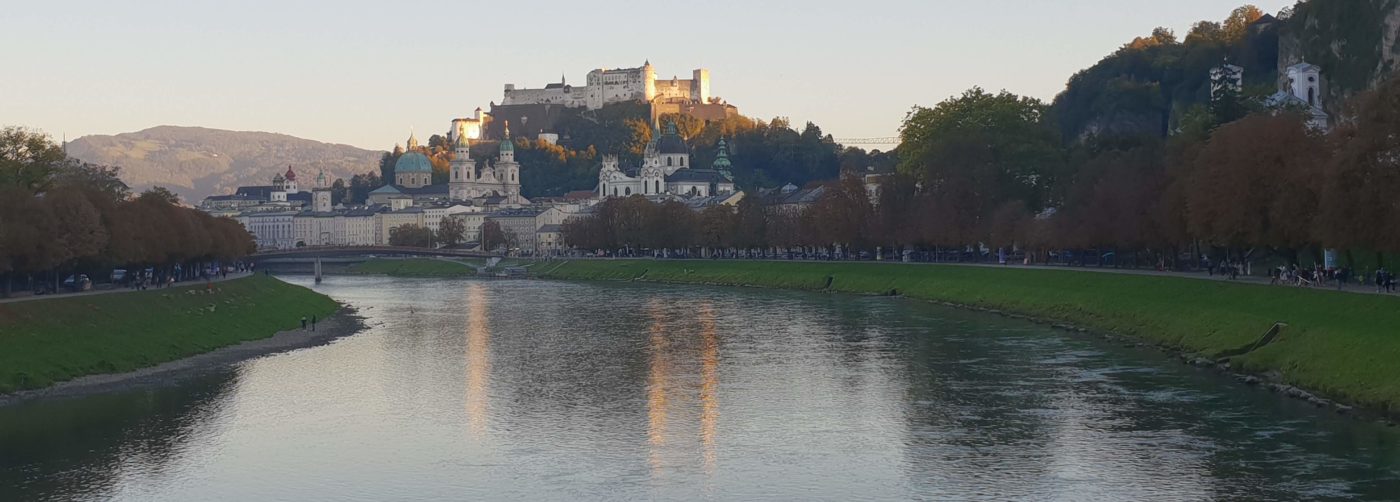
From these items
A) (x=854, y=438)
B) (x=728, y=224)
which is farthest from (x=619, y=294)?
(x=854, y=438)

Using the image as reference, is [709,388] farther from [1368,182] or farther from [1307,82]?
[1307,82]

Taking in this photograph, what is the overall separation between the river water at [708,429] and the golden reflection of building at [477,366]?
19 cm

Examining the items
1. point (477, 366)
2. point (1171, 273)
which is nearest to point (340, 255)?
point (1171, 273)

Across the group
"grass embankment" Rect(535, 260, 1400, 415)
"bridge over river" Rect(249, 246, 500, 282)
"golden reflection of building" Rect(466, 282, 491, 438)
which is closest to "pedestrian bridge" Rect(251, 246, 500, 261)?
"bridge over river" Rect(249, 246, 500, 282)

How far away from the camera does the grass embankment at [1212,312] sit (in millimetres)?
39688

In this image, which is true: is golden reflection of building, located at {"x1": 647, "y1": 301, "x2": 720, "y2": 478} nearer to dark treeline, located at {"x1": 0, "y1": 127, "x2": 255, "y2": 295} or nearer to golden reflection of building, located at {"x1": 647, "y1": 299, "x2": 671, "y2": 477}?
golden reflection of building, located at {"x1": 647, "y1": 299, "x2": 671, "y2": 477}

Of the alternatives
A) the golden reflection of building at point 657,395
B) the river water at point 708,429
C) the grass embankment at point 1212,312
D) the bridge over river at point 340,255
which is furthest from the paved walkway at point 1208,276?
the bridge over river at point 340,255

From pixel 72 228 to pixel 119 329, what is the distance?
37.2 feet

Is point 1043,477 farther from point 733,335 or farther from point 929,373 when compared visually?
point 733,335

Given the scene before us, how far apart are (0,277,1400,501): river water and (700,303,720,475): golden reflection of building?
0.13m

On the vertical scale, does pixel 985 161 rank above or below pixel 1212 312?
above

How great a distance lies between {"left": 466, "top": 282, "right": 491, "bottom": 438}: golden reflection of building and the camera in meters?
40.8

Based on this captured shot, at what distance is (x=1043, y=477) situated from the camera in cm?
3173

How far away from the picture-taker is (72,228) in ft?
210
